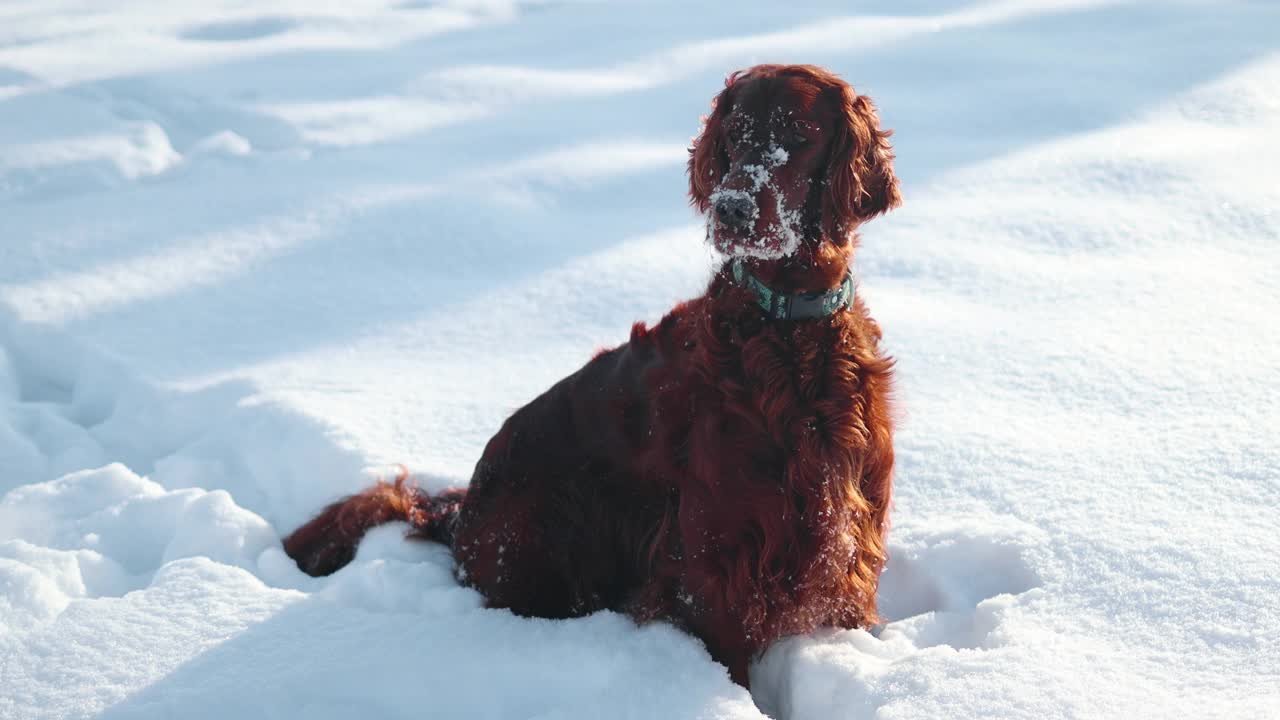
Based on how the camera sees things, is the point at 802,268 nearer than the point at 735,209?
No

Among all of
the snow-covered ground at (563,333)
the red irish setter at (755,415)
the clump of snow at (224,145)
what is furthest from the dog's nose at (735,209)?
the clump of snow at (224,145)

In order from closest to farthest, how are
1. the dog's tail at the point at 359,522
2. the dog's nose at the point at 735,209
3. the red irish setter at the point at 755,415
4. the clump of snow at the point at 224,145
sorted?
the dog's nose at the point at 735,209 → the red irish setter at the point at 755,415 → the dog's tail at the point at 359,522 → the clump of snow at the point at 224,145

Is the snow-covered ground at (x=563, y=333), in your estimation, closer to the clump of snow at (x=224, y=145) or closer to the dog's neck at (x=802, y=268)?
the clump of snow at (x=224, y=145)

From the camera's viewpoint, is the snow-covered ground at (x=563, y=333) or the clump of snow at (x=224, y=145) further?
the clump of snow at (x=224, y=145)

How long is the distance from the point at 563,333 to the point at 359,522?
134 centimetres

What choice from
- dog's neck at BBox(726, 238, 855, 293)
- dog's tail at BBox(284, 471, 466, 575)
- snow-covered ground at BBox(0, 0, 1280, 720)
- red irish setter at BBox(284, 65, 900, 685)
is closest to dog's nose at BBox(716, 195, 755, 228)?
red irish setter at BBox(284, 65, 900, 685)

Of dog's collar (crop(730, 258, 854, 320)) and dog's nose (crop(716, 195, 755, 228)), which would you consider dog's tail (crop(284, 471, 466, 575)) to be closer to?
dog's collar (crop(730, 258, 854, 320))

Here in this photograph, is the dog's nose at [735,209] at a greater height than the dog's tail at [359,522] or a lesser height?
greater

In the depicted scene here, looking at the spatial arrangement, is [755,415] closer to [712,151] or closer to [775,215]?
[775,215]

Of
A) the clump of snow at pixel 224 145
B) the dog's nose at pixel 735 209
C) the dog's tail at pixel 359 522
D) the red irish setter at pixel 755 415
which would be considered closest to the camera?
the dog's nose at pixel 735 209

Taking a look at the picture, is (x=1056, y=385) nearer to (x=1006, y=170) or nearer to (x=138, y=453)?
(x=1006, y=170)

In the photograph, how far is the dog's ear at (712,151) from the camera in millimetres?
2096

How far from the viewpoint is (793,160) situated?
6.55ft

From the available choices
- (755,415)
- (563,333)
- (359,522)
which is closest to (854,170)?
(755,415)
